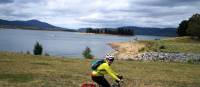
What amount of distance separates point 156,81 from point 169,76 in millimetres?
4596

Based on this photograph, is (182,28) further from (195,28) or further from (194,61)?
(194,61)

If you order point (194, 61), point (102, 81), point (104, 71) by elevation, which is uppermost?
point (104, 71)

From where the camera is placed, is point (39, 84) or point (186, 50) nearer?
point (39, 84)

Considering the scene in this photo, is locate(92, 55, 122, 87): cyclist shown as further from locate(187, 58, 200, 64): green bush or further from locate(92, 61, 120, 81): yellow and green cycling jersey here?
locate(187, 58, 200, 64): green bush

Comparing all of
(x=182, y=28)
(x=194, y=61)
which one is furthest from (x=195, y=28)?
(x=194, y=61)

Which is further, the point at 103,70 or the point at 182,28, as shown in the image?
the point at 182,28

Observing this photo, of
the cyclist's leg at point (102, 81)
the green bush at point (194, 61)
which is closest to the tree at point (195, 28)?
the green bush at point (194, 61)

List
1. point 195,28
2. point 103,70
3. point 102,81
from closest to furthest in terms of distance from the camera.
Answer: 1. point 103,70
2. point 102,81
3. point 195,28

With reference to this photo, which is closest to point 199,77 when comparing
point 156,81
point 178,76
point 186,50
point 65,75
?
point 178,76

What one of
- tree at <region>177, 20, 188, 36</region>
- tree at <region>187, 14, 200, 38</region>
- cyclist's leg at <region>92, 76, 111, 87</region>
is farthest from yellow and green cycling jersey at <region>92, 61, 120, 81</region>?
tree at <region>177, 20, 188, 36</region>

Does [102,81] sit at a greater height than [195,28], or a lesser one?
greater

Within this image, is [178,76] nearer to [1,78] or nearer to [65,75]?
[65,75]

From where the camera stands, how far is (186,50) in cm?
7556

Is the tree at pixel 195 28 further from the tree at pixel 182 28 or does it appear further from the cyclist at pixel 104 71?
the cyclist at pixel 104 71
